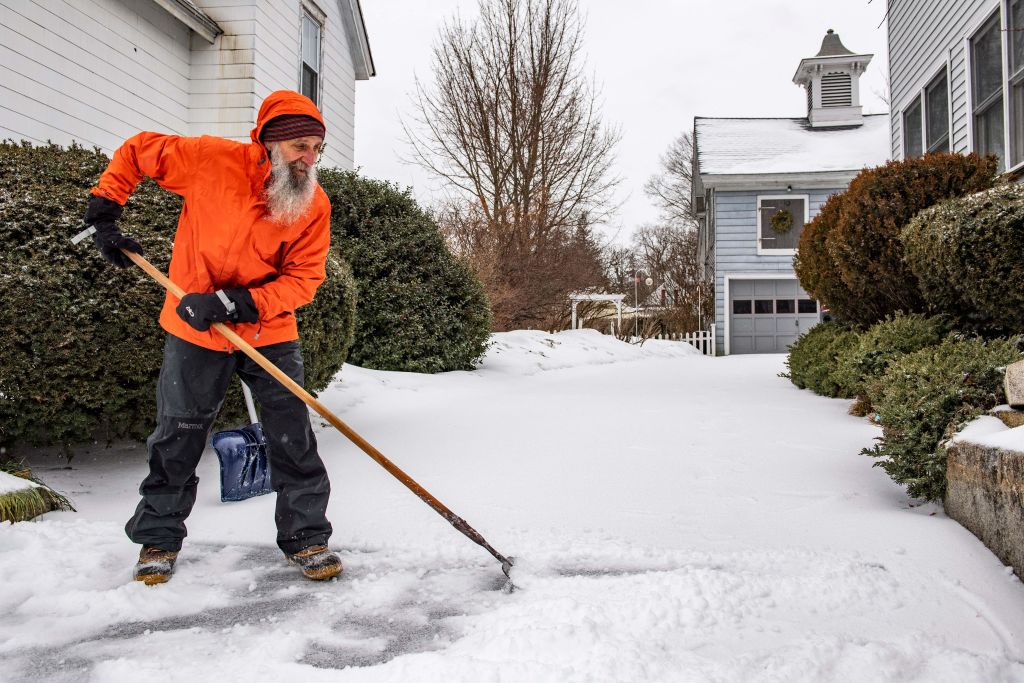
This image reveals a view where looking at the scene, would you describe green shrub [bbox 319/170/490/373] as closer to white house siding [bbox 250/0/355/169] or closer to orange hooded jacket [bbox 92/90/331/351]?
white house siding [bbox 250/0/355/169]

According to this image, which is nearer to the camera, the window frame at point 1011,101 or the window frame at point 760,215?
the window frame at point 1011,101

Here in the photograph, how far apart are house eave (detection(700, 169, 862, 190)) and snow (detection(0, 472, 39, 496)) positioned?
17.0 metres

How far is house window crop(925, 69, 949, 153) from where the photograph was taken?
951 cm

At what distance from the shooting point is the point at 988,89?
8.13 m

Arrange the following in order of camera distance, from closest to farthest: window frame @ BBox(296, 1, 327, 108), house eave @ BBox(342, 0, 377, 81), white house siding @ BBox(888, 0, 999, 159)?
white house siding @ BBox(888, 0, 999, 159) < window frame @ BBox(296, 1, 327, 108) < house eave @ BBox(342, 0, 377, 81)

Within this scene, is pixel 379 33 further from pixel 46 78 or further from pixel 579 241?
pixel 46 78

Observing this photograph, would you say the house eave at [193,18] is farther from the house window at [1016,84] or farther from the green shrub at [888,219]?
the house window at [1016,84]

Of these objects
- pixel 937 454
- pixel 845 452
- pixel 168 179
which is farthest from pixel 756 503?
pixel 168 179

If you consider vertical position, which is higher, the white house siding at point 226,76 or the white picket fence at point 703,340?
the white house siding at point 226,76

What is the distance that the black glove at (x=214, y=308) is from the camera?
101 inches

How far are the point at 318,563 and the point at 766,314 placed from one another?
57.5 feet

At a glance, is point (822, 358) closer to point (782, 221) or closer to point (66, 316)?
point (66, 316)

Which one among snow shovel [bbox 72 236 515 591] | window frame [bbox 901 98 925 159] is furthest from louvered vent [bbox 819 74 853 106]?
snow shovel [bbox 72 236 515 591]

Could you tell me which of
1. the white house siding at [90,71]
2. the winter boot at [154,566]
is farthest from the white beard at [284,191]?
the white house siding at [90,71]
